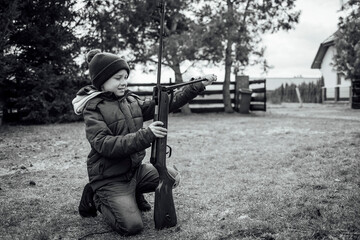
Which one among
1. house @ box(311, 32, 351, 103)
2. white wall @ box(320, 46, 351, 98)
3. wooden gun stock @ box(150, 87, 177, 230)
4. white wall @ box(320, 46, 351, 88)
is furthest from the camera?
white wall @ box(320, 46, 351, 88)

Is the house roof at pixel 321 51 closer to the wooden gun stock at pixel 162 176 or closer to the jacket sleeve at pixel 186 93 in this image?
the jacket sleeve at pixel 186 93

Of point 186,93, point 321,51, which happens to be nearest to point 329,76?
point 321,51

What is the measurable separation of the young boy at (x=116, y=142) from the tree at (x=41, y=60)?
9118 mm

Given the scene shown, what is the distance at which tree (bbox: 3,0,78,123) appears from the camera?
11.6m

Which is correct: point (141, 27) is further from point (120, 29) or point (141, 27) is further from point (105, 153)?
point (105, 153)

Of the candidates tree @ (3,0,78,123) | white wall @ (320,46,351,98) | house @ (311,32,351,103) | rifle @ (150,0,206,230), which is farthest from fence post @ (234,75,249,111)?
white wall @ (320,46,351,98)

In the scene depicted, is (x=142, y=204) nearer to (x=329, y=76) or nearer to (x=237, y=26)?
(x=237, y=26)

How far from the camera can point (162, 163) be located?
304cm

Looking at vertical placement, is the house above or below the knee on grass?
above

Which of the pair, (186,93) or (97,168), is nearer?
(97,168)

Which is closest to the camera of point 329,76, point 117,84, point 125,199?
point 125,199

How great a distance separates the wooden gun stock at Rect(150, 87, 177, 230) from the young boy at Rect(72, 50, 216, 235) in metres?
0.10

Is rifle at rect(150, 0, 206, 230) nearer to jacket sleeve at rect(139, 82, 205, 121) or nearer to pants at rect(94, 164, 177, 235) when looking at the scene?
pants at rect(94, 164, 177, 235)

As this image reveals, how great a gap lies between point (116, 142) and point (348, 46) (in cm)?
1870
